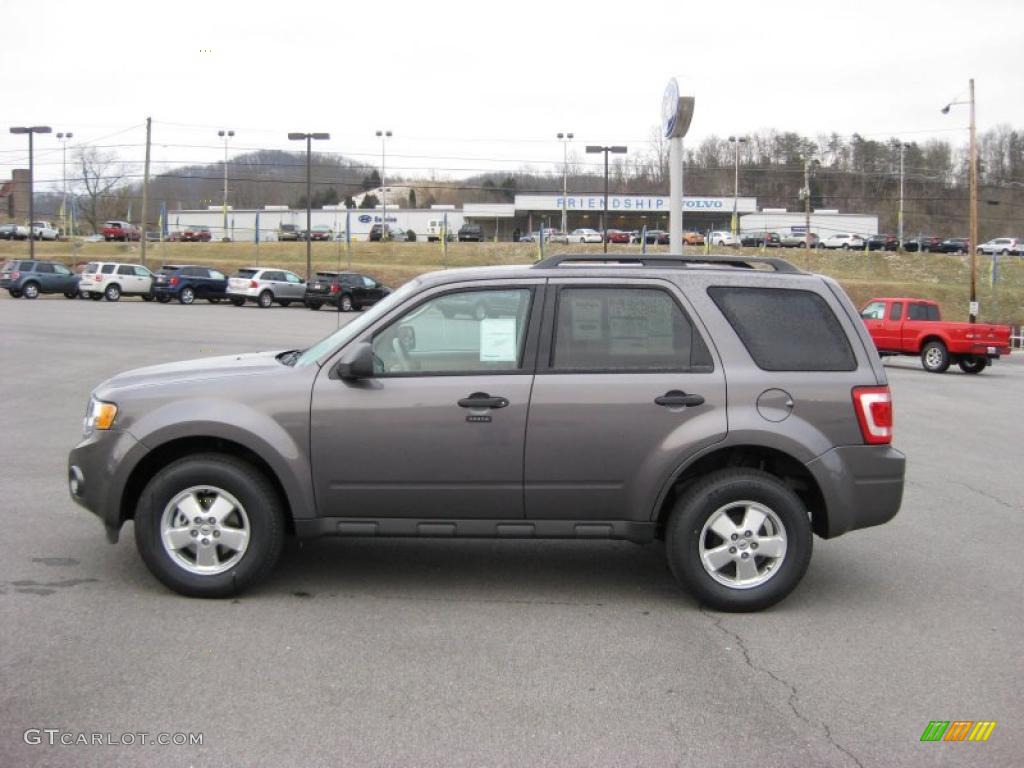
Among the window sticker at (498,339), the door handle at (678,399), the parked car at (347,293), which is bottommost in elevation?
the door handle at (678,399)

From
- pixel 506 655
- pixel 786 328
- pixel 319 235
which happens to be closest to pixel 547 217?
pixel 319 235

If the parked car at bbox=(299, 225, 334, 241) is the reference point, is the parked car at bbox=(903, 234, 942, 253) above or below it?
below

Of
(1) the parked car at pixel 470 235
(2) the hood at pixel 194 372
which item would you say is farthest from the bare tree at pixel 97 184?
(2) the hood at pixel 194 372

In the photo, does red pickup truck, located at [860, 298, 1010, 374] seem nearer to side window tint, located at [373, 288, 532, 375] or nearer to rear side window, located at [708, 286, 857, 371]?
rear side window, located at [708, 286, 857, 371]

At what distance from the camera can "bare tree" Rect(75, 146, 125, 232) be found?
362 ft

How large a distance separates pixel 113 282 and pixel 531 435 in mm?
40124

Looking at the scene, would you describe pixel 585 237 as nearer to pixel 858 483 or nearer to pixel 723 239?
pixel 723 239

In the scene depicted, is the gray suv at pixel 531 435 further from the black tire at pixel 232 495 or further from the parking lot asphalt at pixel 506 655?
the parking lot asphalt at pixel 506 655

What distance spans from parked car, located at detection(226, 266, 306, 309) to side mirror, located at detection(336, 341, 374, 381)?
3792 centimetres

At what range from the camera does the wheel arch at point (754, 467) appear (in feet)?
17.7

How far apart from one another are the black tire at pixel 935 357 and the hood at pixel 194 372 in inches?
817

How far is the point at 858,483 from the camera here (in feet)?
17.6

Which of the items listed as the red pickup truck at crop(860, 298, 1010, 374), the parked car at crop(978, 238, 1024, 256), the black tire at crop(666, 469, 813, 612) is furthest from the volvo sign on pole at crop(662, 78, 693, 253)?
the parked car at crop(978, 238, 1024, 256)

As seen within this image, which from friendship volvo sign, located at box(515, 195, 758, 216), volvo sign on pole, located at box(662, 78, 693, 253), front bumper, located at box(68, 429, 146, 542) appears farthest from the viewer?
friendship volvo sign, located at box(515, 195, 758, 216)
